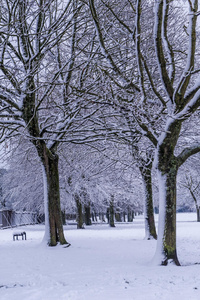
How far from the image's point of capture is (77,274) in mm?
5824

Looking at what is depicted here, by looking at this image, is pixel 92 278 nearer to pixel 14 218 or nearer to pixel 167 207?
pixel 167 207

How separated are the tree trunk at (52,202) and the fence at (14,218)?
58.7ft

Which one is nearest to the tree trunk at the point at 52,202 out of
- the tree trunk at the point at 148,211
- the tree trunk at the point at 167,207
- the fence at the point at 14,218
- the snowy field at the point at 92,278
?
the snowy field at the point at 92,278

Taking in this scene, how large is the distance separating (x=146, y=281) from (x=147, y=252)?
4.30 metres

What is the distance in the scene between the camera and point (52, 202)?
417 inches

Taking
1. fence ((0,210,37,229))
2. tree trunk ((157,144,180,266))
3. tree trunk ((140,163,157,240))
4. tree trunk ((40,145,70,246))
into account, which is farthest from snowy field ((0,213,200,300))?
fence ((0,210,37,229))

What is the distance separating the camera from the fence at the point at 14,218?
90.1ft

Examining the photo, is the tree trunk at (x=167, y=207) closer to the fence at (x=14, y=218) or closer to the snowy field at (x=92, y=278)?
the snowy field at (x=92, y=278)

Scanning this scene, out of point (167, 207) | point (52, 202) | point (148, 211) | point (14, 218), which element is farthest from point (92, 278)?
point (14, 218)

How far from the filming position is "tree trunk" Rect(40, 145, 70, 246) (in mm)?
10305

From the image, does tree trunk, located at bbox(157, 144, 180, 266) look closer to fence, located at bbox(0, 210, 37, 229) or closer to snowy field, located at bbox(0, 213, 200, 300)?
Answer: snowy field, located at bbox(0, 213, 200, 300)

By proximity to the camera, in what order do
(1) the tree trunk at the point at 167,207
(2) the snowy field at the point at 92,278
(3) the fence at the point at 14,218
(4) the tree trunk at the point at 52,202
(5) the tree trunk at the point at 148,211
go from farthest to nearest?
(3) the fence at the point at 14,218, (5) the tree trunk at the point at 148,211, (4) the tree trunk at the point at 52,202, (1) the tree trunk at the point at 167,207, (2) the snowy field at the point at 92,278

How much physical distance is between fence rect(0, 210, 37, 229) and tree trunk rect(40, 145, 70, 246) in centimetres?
1789

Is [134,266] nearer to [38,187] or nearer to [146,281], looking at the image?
[146,281]
